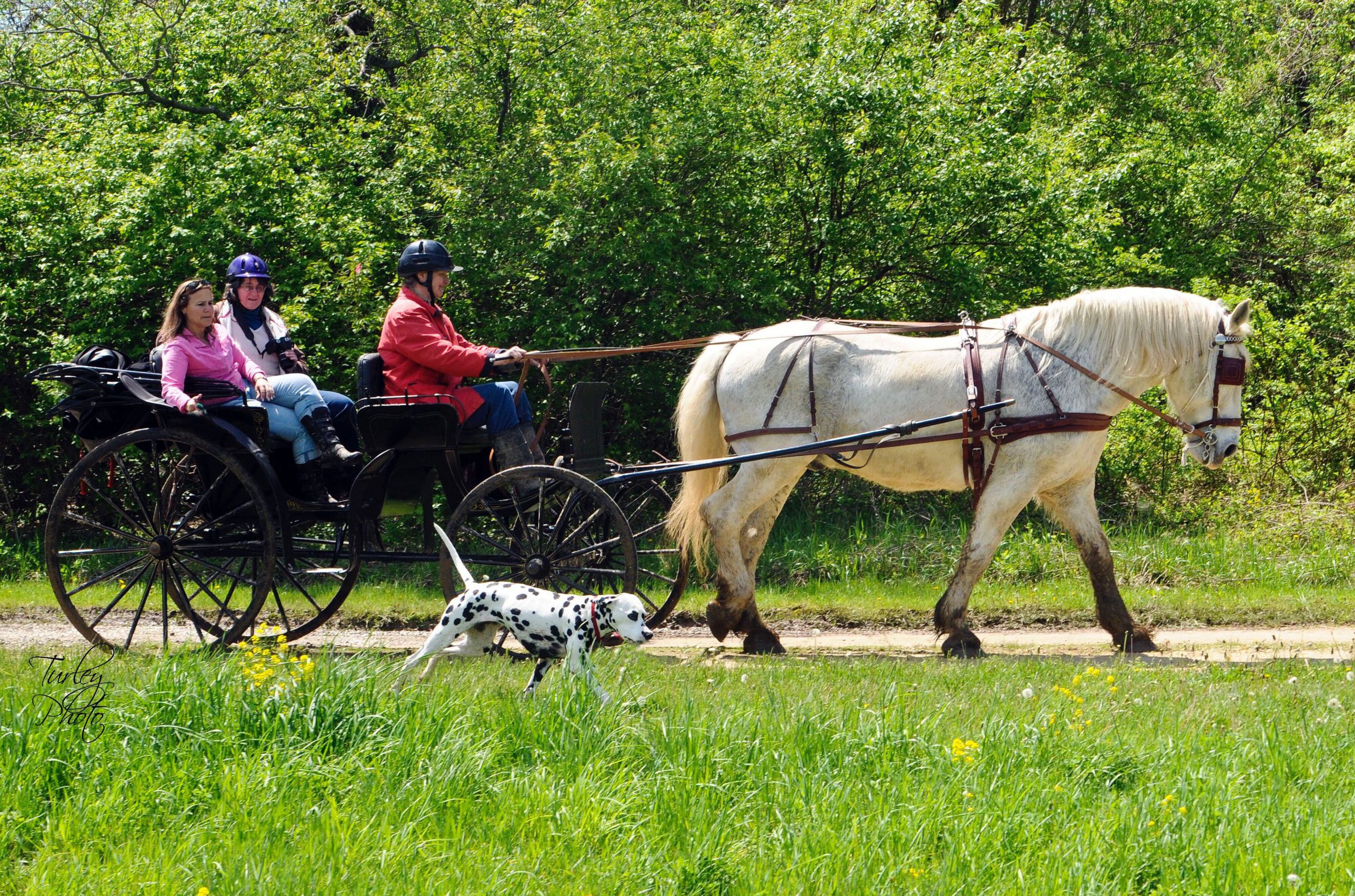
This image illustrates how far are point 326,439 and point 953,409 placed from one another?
346cm

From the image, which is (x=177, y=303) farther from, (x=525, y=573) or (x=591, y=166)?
(x=591, y=166)

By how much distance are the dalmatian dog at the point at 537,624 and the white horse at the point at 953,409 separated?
7.15ft

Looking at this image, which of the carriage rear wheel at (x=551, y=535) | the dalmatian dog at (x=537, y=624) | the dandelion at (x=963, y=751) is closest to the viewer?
the dandelion at (x=963, y=751)

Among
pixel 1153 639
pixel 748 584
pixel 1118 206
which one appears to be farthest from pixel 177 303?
pixel 1118 206

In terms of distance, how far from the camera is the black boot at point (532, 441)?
710 centimetres

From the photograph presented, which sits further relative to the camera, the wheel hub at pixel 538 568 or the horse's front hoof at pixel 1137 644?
the horse's front hoof at pixel 1137 644

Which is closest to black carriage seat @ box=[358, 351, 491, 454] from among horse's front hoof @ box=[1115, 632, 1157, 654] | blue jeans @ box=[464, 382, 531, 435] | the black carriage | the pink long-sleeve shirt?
the black carriage

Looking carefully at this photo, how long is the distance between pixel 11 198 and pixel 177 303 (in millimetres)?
5076

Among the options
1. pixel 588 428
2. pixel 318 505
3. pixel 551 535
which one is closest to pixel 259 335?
pixel 318 505

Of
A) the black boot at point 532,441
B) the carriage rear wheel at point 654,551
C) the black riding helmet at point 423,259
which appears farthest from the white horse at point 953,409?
the black riding helmet at point 423,259

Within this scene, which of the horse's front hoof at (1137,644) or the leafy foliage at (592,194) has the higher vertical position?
the leafy foliage at (592,194)

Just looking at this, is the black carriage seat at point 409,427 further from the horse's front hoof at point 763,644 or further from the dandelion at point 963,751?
the dandelion at point 963,751

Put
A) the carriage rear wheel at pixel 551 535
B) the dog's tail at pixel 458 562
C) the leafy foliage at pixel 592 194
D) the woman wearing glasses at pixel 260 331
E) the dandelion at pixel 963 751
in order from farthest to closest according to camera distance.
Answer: the leafy foliage at pixel 592 194
the woman wearing glasses at pixel 260 331
the carriage rear wheel at pixel 551 535
the dog's tail at pixel 458 562
the dandelion at pixel 963 751

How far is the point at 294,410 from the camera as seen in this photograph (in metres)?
6.97
